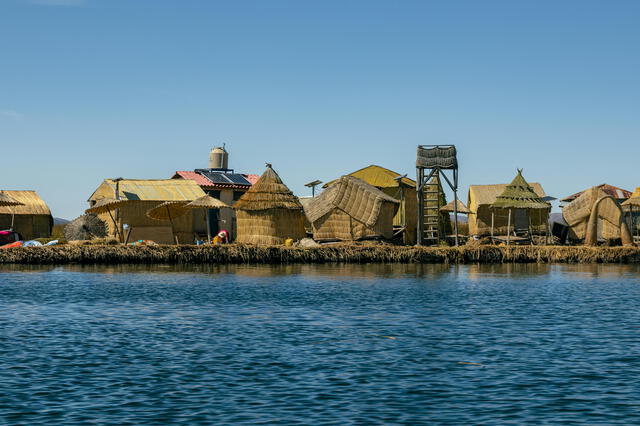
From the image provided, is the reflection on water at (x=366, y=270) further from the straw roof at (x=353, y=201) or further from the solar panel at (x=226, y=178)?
the solar panel at (x=226, y=178)

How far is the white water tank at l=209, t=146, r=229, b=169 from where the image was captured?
273 feet

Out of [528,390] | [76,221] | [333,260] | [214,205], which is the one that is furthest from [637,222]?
[528,390]

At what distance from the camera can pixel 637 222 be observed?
249 ft

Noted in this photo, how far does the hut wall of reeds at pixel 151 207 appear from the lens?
212 ft

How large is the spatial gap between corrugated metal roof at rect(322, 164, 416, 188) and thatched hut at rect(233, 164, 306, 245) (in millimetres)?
13412

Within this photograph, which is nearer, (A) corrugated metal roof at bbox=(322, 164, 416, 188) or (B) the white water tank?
(A) corrugated metal roof at bbox=(322, 164, 416, 188)

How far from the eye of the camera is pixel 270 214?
60938mm

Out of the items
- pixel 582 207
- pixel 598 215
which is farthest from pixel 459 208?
pixel 598 215

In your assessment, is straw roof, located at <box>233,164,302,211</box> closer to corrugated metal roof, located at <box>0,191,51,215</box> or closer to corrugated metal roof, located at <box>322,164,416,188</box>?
corrugated metal roof, located at <box>322,164,416,188</box>

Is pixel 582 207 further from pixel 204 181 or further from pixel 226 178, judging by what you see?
pixel 204 181

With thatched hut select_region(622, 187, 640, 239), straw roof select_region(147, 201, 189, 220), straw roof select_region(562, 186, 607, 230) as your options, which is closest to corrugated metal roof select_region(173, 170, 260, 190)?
straw roof select_region(147, 201, 189, 220)

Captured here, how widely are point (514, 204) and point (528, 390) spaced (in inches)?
1870

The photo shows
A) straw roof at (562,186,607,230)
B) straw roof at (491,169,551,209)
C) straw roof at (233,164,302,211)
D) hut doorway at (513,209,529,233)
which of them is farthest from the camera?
hut doorway at (513,209,529,233)

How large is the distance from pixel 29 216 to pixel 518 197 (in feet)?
129
